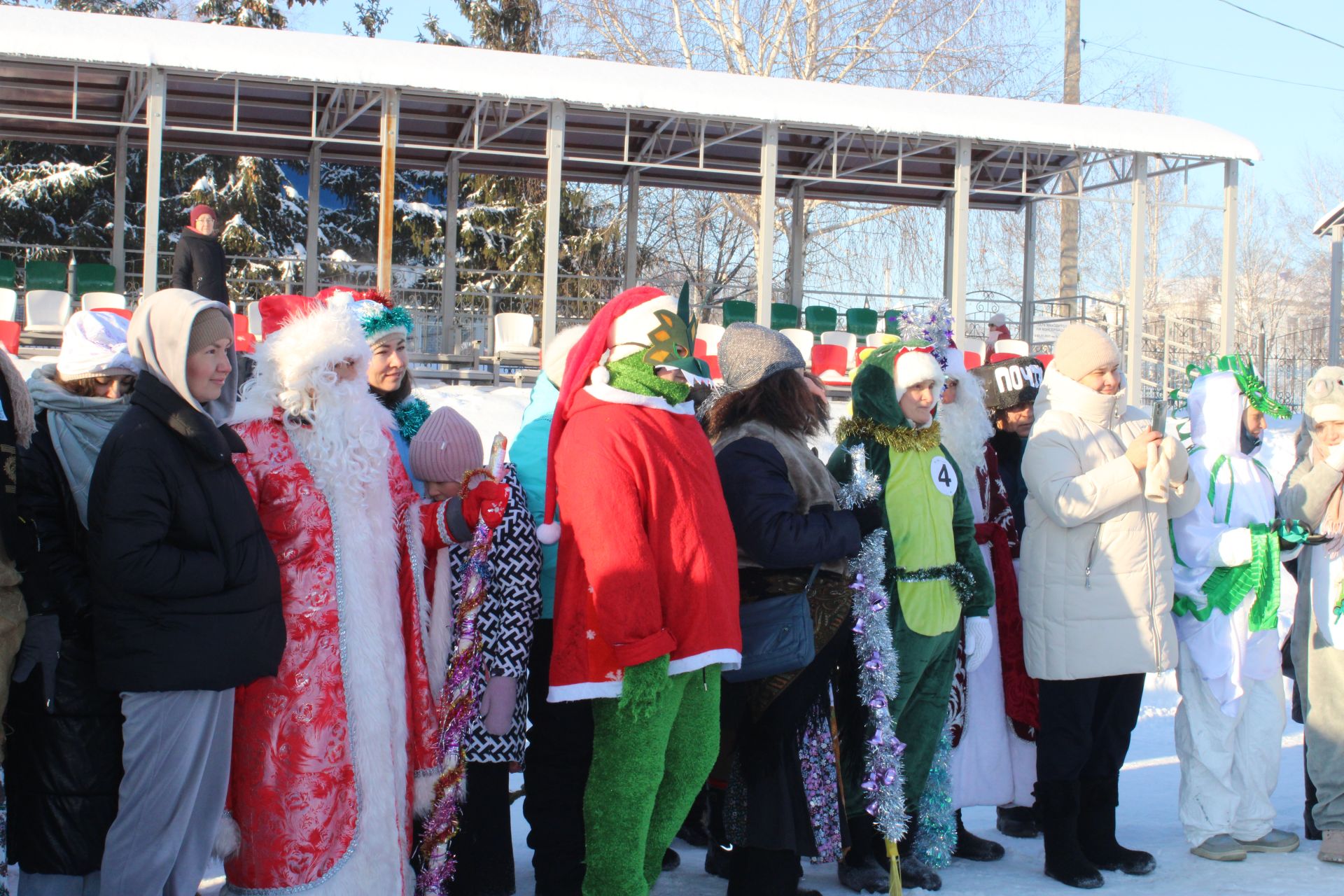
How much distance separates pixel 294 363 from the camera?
3408 mm

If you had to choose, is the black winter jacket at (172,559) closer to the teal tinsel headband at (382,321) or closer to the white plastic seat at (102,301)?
the teal tinsel headband at (382,321)

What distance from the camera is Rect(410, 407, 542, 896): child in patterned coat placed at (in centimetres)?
366

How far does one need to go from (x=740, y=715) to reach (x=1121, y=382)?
207 centimetres

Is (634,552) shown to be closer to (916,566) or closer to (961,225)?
(916,566)

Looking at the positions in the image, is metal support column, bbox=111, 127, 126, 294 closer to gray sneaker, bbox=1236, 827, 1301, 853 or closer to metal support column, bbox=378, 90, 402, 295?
metal support column, bbox=378, 90, 402, 295

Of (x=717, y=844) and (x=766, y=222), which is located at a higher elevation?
(x=766, y=222)

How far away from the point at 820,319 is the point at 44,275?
9.86 meters

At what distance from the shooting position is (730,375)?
158 inches

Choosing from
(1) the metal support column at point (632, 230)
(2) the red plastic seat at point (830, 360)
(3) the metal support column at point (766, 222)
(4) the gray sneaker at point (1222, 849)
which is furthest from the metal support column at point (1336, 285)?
(4) the gray sneaker at point (1222, 849)

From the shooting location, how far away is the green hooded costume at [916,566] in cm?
423

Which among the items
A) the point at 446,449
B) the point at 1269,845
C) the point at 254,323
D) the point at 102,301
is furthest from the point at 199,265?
the point at 1269,845

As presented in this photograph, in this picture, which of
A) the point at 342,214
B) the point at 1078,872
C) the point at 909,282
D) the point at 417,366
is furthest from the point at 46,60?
the point at 909,282

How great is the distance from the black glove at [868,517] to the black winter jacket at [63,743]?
2.22 meters

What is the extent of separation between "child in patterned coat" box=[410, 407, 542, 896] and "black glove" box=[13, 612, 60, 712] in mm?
996
